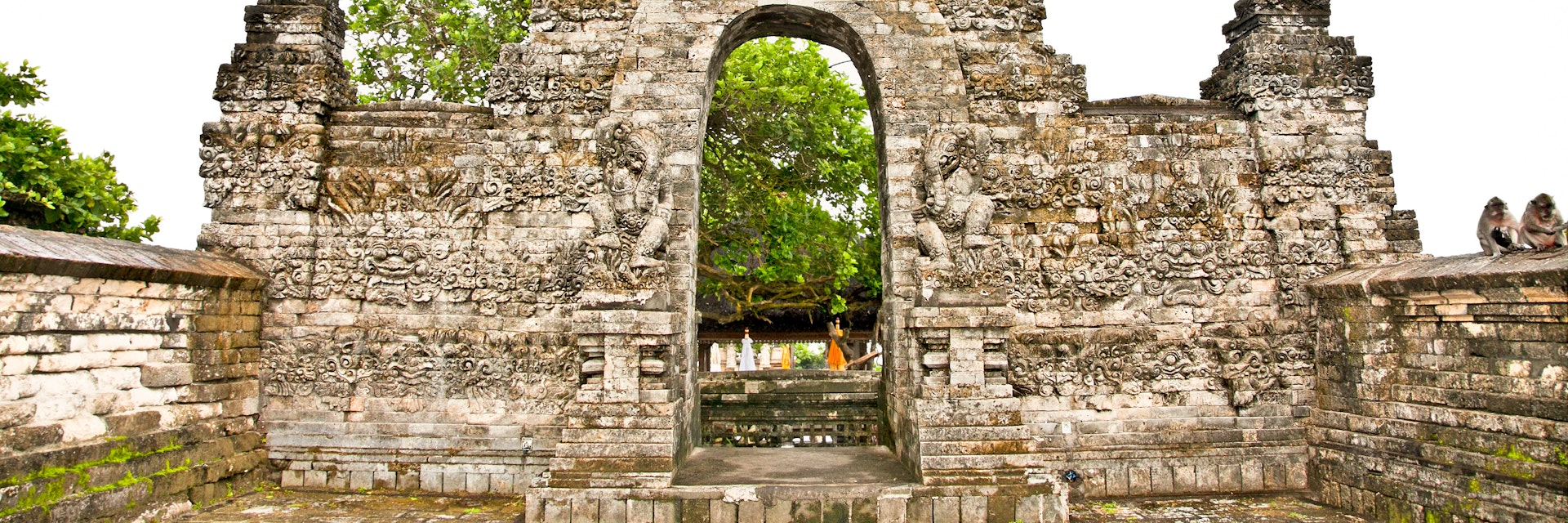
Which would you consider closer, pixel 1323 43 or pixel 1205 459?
pixel 1205 459

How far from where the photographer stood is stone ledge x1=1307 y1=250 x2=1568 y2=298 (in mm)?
4958

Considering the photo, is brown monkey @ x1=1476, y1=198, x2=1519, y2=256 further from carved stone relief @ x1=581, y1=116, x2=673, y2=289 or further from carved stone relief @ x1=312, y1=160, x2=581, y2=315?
carved stone relief @ x1=312, y1=160, x2=581, y2=315

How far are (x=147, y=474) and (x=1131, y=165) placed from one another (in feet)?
28.5

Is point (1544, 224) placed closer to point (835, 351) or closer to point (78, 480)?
point (78, 480)

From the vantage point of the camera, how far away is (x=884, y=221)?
7055 mm

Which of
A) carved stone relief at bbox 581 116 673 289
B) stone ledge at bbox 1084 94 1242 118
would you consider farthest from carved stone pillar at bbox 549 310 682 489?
stone ledge at bbox 1084 94 1242 118

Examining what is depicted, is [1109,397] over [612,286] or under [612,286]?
under

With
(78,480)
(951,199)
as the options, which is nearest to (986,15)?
(951,199)

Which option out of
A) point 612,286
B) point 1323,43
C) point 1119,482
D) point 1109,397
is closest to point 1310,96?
point 1323,43

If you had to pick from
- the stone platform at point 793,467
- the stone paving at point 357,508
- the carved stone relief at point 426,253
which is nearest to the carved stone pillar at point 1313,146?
the stone platform at point 793,467

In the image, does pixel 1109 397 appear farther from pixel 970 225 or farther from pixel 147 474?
pixel 147 474

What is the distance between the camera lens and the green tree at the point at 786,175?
1162cm

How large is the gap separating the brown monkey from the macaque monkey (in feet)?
0.33

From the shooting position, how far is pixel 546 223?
23.4 feet
